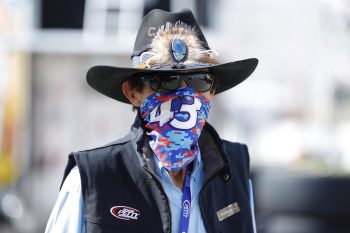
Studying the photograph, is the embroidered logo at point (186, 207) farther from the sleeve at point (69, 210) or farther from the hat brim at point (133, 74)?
the hat brim at point (133, 74)

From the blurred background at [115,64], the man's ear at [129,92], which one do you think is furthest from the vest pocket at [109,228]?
the blurred background at [115,64]

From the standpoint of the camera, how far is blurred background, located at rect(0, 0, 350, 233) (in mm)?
17391

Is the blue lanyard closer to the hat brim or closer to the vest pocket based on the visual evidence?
the vest pocket

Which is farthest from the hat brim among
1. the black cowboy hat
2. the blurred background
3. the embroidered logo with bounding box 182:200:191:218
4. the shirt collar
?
the blurred background

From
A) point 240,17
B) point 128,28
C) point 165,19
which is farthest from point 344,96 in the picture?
point 165,19

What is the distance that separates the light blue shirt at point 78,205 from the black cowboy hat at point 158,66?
1.09ft

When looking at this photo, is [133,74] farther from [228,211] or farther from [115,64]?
[115,64]

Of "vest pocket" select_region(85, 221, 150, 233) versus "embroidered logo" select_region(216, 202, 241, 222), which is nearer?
"vest pocket" select_region(85, 221, 150, 233)

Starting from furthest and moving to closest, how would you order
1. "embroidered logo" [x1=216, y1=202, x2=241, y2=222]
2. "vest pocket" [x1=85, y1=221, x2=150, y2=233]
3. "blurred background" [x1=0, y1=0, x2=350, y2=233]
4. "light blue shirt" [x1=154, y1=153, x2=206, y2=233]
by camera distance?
"blurred background" [x1=0, y1=0, x2=350, y2=233] < "embroidered logo" [x1=216, y1=202, x2=241, y2=222] < "light blue shirt" [x1=154, y1=153, x2=206, y2=233] < "vest pocket" [x1=85, y1=221, x2=150, y2=233]

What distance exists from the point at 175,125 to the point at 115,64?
14.8 meters

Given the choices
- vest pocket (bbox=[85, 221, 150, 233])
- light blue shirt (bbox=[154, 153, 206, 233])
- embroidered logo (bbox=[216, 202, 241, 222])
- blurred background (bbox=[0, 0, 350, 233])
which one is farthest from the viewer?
blurred background (bbox=[0, 0, 350, 233])

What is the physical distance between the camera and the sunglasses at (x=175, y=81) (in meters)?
2.88

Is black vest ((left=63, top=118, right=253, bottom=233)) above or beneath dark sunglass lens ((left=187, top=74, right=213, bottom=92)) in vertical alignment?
beneath

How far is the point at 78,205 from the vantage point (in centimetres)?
277
